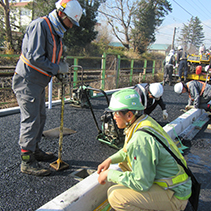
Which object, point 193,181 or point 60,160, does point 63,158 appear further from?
point 193,181

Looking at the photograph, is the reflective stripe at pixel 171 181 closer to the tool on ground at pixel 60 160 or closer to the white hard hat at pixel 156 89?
the tool on ground at pixel 60 160

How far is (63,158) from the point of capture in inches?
129

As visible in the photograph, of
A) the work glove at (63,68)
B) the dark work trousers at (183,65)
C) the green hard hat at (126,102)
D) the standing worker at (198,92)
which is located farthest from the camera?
the dark work trousers at (183,65)

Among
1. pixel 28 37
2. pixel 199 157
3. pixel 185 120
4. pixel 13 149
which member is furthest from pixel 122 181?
pixel 185 120

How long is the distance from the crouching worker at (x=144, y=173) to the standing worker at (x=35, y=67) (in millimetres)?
1200

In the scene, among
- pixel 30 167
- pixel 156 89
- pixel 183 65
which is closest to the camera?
pixel 30 167

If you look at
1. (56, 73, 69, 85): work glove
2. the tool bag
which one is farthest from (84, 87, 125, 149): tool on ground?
the tool bag

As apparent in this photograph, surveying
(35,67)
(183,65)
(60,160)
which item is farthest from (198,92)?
(183,65)

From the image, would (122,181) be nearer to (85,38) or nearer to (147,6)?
(85,38)

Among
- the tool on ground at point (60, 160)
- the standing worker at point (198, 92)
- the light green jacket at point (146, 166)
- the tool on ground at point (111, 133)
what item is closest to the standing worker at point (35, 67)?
the tool on ground at point (60, 160)

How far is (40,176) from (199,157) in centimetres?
288

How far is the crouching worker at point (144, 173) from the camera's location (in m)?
1.64

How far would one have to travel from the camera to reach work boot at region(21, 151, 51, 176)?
271 centimetres

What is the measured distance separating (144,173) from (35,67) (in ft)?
6.17
